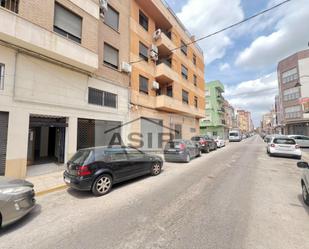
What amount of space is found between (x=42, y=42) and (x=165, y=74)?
1006cm

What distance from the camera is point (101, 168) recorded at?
517 centimetres

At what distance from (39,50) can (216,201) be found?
898cm

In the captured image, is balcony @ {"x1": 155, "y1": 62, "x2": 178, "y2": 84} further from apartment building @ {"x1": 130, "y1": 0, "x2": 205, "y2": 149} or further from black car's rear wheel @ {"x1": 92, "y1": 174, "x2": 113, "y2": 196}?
black car's rear wheel @ {"x1": 92, "y1": 174, "x2": 113, "y2": 196}

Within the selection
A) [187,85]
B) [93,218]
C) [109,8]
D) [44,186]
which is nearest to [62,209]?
[93,218]

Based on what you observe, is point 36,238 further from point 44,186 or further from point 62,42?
point 62,42

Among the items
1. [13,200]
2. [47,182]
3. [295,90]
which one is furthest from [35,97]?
[295,90]

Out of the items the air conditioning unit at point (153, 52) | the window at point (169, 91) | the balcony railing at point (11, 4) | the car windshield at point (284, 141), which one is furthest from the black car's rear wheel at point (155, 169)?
the window at point (169, 91)

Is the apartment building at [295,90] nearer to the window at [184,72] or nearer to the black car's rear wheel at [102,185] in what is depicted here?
the window at [184,72]

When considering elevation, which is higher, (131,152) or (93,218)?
(131,152)

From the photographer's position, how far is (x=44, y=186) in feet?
18.7

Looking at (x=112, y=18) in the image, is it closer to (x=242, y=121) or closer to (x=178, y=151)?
(x=178, y=151)

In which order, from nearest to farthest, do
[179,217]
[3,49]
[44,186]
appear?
[179,217]
[44,186]
[3,49]

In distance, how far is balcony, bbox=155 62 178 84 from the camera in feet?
48.1

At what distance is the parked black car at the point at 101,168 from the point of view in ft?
15.9
